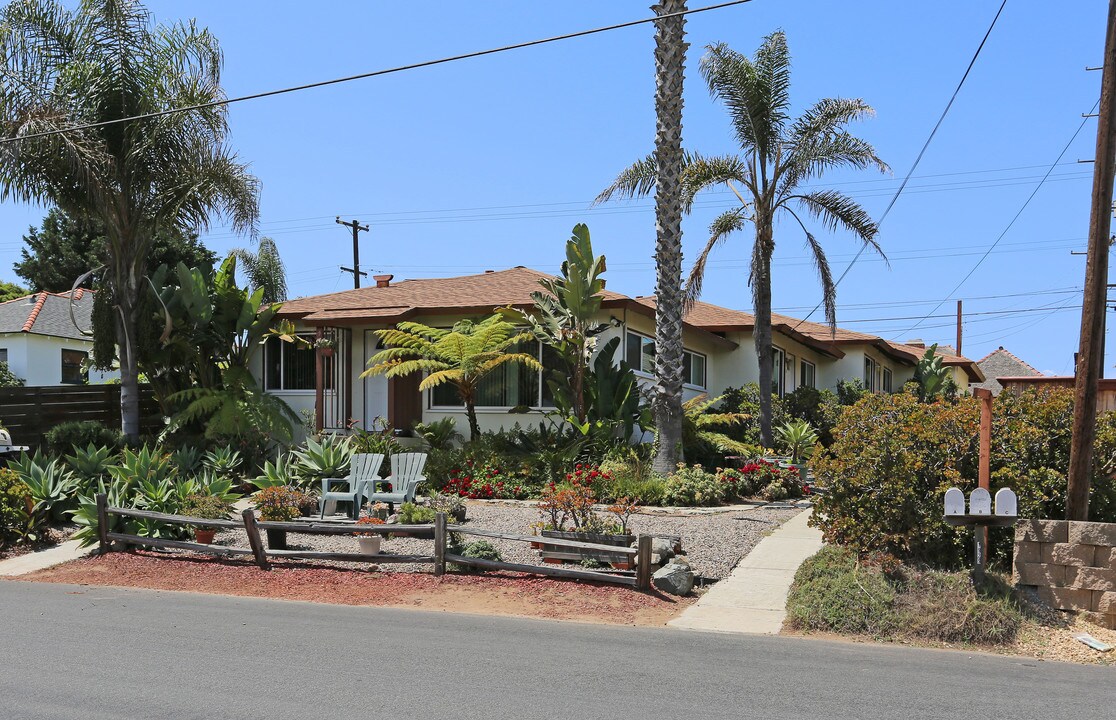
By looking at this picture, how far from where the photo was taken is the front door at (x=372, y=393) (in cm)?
2044

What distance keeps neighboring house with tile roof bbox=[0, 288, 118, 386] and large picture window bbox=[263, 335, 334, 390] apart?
9.93m

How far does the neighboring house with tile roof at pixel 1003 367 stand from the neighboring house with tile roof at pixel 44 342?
41.8m

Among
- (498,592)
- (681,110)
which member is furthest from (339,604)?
(681,110)

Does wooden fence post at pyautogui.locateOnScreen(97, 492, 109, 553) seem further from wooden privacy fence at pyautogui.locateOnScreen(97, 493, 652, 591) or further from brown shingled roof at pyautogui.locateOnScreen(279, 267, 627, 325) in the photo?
brown shingled roof at pyautogui.locateOnScreen(279, 267, 627, 325)

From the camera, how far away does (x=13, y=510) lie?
13.0 metres

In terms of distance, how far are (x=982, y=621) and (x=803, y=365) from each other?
20.2 metres

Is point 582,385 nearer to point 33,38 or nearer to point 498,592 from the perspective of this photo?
point 498,592

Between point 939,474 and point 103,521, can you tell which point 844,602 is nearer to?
point 939,474

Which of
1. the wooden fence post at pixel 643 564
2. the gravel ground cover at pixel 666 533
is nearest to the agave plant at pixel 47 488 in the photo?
the gravel ground cover at pixel 666 533

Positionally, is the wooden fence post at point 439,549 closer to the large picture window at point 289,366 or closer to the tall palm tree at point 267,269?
the large picture window at point 289,366

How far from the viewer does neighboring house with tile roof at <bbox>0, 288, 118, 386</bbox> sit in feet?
96.9

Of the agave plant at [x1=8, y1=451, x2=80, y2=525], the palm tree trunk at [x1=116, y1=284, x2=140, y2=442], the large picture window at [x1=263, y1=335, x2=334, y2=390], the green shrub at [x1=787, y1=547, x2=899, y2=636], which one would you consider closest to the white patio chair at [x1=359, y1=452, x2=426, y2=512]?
the agave plant at [x1=8, y1=451, x2=80, y2=525]

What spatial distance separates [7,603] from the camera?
31.7 ft

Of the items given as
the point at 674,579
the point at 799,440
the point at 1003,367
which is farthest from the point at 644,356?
the point at 1003,367
